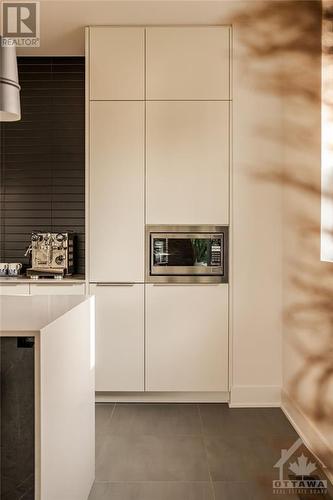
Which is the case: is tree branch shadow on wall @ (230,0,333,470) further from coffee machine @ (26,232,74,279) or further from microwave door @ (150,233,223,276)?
coffee machine @ (26,232,74,279)

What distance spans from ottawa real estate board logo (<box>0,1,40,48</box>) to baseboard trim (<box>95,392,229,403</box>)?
2.83 m

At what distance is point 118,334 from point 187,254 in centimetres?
83

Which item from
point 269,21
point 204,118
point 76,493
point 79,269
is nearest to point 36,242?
point 79,269

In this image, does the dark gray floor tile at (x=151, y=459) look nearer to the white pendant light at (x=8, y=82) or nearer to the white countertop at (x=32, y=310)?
the white countertop at (x=32, y=310)

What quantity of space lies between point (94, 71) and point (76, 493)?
2.91 metres

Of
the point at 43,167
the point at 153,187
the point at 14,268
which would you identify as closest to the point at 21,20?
the point at 43,167

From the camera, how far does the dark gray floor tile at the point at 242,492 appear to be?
2.14 meters

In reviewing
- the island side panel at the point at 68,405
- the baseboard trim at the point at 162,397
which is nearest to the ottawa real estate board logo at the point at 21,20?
the island side panel at the point at 68,405

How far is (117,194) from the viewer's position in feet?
11.3

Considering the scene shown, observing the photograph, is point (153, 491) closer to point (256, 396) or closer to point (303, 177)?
point (256, 396)

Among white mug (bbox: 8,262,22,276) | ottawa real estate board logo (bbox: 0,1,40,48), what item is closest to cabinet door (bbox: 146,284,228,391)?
white mug (bbox: 8,262,22,276)

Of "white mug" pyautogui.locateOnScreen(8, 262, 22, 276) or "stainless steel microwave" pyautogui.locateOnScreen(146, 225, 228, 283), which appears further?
"white mug" pyautogui.locateOnScreen(8, 262, 22, 276)

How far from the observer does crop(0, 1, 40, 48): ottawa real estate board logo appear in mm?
3209

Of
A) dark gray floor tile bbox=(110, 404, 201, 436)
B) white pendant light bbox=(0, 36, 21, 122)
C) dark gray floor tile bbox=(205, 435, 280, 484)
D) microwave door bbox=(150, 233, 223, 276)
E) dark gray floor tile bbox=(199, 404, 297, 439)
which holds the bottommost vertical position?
dark gray floor tile bbox=(110, 404, 201, 436)
